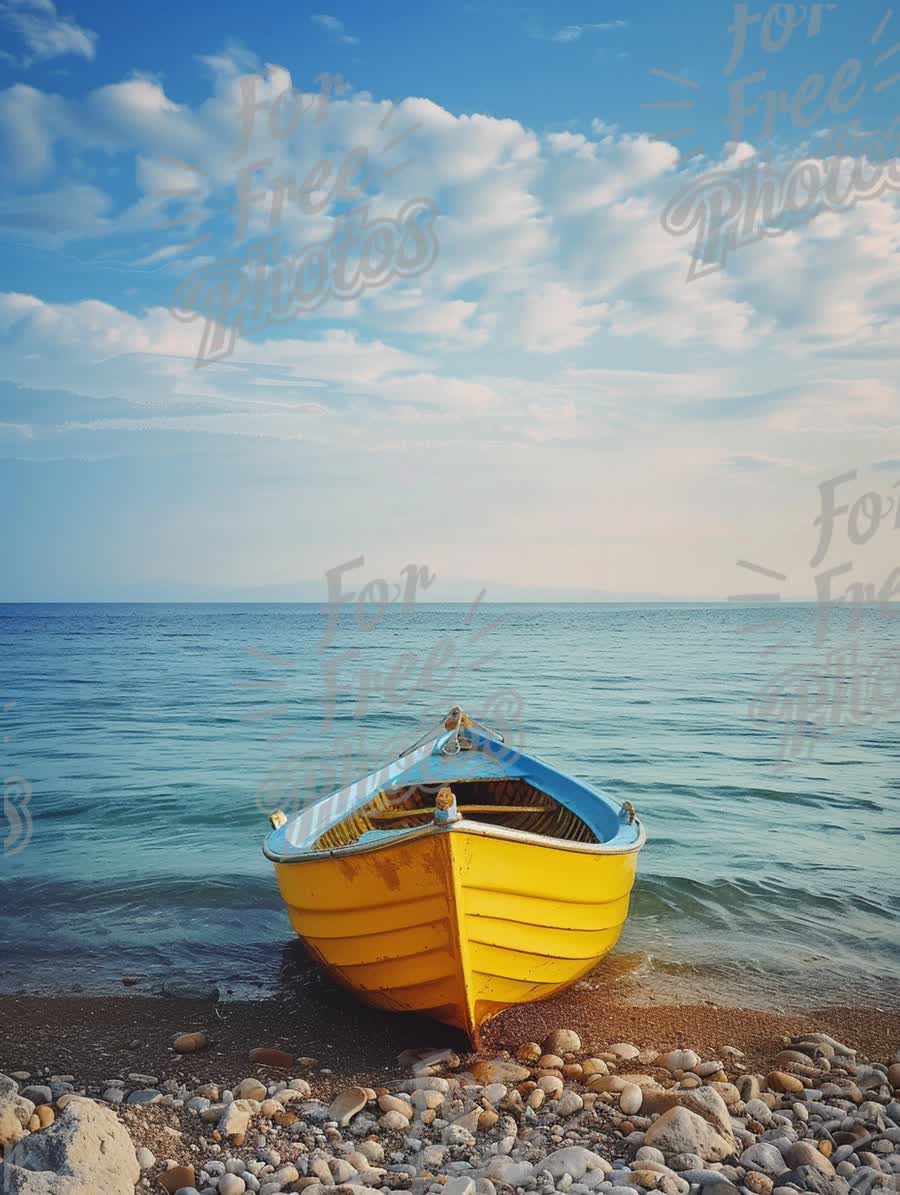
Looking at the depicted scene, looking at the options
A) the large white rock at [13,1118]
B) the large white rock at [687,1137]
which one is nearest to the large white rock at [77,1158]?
the large white rock at [13,1118]

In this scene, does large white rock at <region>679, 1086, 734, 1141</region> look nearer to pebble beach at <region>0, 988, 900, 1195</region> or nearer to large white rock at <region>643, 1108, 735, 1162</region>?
pebble beach at <region>0, 988, 900, 1195</region>

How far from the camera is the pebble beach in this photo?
368 centimetres

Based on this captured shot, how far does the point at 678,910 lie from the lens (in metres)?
8.32

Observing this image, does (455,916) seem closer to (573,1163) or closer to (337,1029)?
(573,1163)

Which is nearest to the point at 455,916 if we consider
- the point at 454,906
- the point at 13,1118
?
the point at 454,906

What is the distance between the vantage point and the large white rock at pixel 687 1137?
3.91m

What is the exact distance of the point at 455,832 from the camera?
15.4ft

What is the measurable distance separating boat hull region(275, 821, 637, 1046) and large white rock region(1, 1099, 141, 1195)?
1802mm

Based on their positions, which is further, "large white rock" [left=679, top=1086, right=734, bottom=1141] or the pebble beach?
"large white rock" [left=679, top=1086, right=734, bottom=1141]

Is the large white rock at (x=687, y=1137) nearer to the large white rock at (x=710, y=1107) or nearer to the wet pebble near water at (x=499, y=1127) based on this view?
the wet pebble near water at (x=499, y=1127)
